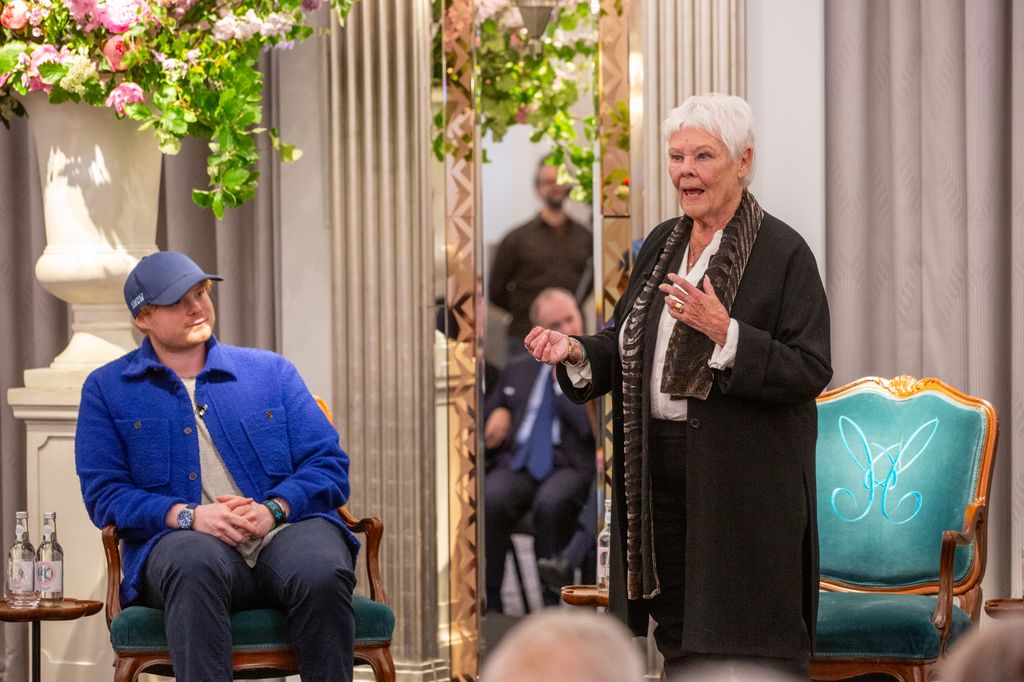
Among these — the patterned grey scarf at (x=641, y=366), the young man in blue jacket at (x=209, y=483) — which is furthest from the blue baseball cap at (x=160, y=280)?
the patterned grey scarf at (x=641, y=366)

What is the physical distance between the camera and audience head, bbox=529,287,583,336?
425 centimetres

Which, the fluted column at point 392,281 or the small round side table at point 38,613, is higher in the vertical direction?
the fluted column at point 392,281

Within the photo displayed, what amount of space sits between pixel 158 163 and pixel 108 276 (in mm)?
344

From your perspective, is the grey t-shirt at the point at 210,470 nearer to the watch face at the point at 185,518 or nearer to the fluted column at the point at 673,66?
the watch face at the point at 185,518

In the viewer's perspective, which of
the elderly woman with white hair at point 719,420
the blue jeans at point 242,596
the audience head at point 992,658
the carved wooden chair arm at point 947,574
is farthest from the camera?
the carved wooden chair arm at point 947,574

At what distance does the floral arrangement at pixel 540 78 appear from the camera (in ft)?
13.6

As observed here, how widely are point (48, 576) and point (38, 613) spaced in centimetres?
15

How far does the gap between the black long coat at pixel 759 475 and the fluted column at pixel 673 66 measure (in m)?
1.34

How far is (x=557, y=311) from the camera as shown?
14.0 ft

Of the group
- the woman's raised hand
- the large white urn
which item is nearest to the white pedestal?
the large white urn

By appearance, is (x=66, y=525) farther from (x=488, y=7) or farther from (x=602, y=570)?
(x=488, y=7)

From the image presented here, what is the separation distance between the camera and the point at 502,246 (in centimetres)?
422

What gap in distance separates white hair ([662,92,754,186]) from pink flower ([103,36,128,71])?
1.46m

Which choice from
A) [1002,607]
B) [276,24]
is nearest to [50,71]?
[276,24]
